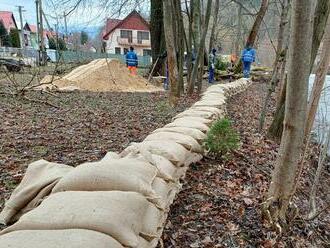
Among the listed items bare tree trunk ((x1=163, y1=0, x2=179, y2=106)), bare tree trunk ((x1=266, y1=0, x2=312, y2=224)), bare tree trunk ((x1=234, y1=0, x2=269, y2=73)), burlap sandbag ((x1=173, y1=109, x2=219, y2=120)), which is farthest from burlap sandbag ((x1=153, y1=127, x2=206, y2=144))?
bare tree trunk ((x1=234, y1=0, x2=269, y2=73))

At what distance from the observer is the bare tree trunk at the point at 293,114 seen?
2406 millimetres

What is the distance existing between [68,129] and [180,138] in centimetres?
258

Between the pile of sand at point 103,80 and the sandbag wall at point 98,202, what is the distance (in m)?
9.38

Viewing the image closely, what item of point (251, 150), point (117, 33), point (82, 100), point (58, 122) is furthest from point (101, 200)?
point (117, 33)

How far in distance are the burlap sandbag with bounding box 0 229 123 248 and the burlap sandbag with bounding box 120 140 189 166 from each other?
3.99ft

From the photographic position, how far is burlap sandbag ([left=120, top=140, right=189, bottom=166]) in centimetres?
299

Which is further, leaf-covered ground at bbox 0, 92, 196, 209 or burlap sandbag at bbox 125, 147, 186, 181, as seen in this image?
leaf-covered ground at bbox 0, 92, 196, 209

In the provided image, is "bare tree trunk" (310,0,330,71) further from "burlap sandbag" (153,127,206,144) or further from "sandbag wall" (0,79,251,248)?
"sandbag wall" (0,79,251,248)

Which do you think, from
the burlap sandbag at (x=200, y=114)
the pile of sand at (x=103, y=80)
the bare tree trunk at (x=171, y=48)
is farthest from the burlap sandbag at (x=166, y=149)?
the pile of sand at (x=103, y=80)

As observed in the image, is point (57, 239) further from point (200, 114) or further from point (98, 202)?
point (200, 114)

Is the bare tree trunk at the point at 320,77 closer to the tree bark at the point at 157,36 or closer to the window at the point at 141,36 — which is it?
the tree bark at the point at 157,36

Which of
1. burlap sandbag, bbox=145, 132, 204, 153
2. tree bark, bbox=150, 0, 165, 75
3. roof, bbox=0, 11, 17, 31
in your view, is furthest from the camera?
roof, bbox=0, 11, 17, 31

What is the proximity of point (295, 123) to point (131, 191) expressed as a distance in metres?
1.26

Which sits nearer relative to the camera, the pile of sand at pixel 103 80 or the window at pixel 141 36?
the pile of sand at pixel 103 80
